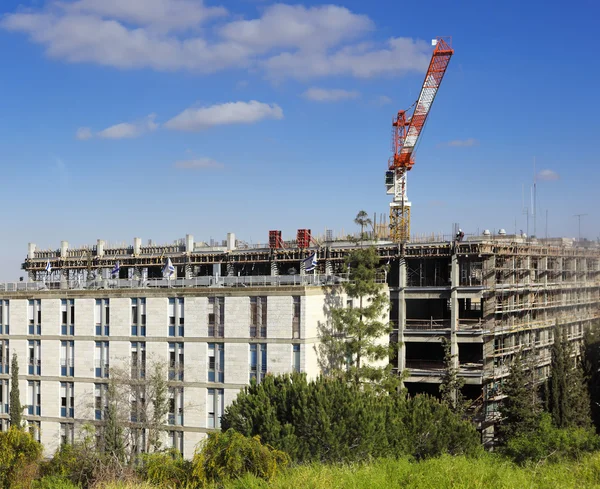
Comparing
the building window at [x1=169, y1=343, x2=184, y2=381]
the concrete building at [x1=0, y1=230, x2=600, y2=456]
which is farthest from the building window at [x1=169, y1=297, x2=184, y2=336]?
the building window at [x1=169, y1=343, x2=184, y2=381]

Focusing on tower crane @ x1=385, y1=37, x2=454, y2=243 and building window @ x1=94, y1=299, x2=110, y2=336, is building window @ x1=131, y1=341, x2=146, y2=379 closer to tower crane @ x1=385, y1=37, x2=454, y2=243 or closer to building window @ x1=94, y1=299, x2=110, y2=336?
building window @ x1=94, y1=299, x2=110, y2=336

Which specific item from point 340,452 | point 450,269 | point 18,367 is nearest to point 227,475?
point 340,452

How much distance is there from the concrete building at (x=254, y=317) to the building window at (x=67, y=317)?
0.08m

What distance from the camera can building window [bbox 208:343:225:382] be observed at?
5506cm

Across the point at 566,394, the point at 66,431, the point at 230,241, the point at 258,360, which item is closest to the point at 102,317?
the point at 66,431

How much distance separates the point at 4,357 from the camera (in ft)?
209

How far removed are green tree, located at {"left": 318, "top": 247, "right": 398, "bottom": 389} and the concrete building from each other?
63.3 inches

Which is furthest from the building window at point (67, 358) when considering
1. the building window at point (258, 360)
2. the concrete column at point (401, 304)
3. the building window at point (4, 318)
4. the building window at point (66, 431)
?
the concrete column at point (401, 304)

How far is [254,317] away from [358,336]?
303 inches

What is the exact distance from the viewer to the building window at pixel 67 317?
6116 cm

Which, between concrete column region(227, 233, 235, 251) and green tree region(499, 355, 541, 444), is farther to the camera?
concrete column region(227, 233, 235, 251)

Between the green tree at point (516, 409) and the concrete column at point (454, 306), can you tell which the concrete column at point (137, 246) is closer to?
the concrete column at point (454, 306)

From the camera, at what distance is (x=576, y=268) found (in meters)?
84.8

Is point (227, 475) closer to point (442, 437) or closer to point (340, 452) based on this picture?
point (340, 452)
